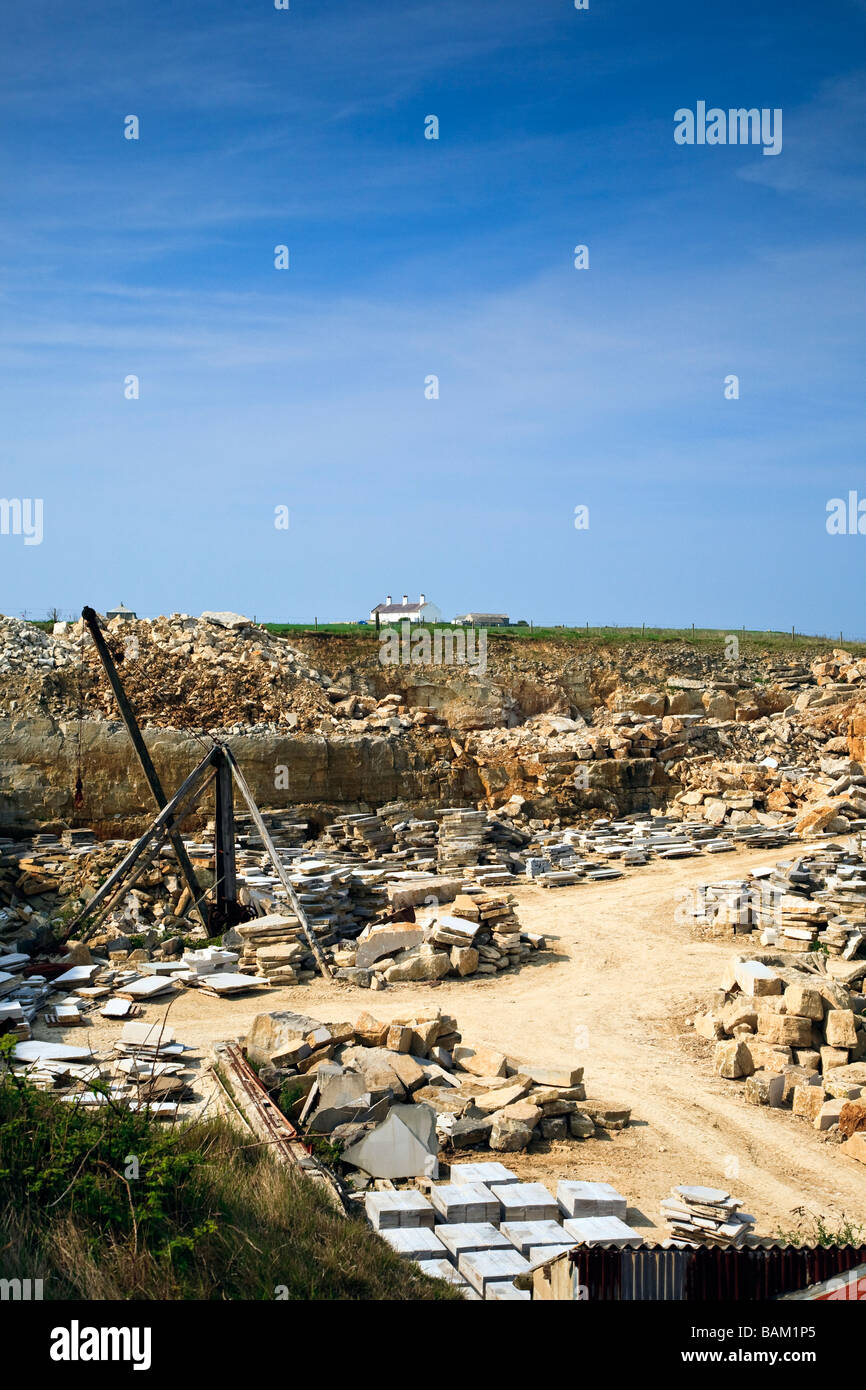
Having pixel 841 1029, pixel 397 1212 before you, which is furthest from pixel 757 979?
pixel 397 1212

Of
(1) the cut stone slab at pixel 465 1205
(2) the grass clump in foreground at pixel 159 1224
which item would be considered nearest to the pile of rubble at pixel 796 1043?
(1) the cut stone slab at pixel 465 1205

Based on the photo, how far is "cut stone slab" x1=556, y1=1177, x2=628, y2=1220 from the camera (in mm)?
7496

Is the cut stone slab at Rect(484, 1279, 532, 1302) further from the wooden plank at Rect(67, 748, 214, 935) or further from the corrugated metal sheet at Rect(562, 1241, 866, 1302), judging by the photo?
the wooden plank at Rect(67, 748, 214, 935)

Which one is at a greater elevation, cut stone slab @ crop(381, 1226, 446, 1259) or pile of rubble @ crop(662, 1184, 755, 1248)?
cut stone slab @ crop(381, 1226, 446, 1259)

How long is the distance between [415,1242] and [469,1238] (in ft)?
1.23

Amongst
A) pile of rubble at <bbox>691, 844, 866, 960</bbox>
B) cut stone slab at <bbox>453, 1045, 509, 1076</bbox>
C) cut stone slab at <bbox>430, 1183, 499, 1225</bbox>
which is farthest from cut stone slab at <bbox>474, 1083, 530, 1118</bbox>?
pile of rubble at <bbox>691, 844, 866, 960</bbox>

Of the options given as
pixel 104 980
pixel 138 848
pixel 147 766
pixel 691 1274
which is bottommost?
pixel 104 980

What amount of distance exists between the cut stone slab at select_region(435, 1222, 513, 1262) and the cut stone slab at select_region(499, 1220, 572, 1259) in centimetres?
5

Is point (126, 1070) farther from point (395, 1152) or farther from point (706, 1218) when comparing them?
point (706, 1218)

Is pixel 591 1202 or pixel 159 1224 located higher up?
pixel 159 1224

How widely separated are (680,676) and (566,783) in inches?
520

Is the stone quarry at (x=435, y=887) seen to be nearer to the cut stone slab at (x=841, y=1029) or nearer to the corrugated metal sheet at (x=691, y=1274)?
the cut stone slab at (x=841, y=1029)

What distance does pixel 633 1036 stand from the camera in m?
12.2
